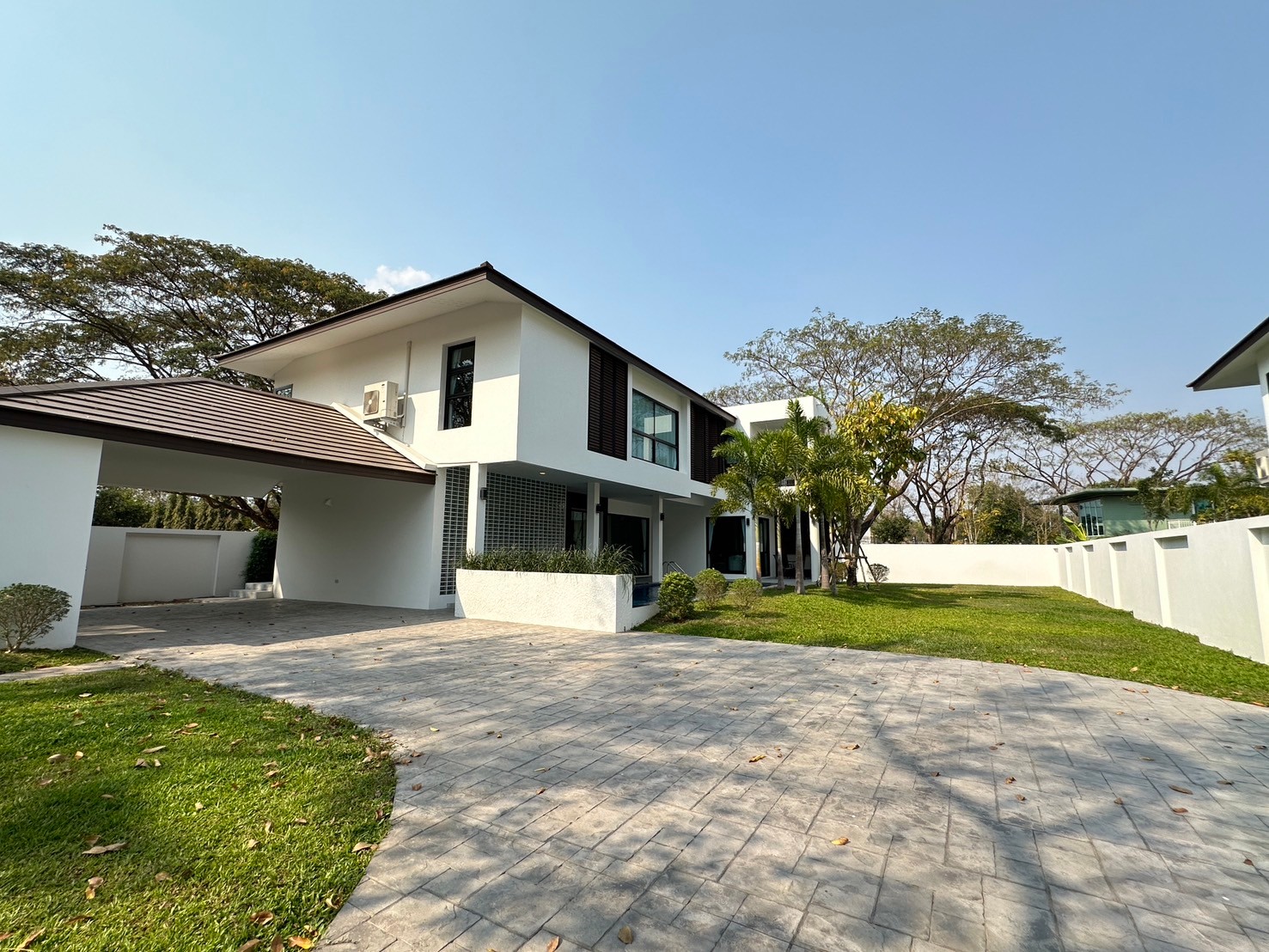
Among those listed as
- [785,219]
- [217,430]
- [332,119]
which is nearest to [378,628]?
[217,430]

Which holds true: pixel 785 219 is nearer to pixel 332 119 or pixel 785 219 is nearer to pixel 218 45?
pixel 332 119

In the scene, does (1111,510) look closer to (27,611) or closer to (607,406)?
(607,406)

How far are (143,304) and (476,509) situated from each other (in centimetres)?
1316

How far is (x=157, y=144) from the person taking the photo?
→ 9562 mm

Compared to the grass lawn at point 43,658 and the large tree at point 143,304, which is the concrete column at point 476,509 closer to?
the grass lawn at point 43,658

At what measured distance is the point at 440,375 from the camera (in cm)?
1124

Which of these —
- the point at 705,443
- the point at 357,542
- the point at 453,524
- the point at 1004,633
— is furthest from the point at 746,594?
the point at 357,542

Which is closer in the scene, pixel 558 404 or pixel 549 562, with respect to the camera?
pixel 549 562

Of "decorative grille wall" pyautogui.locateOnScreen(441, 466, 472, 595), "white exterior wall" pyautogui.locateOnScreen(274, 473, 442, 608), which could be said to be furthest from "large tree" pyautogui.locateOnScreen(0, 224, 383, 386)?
"decorative grille wall" pyautogui.locateOnScreen(441, 466, 472, 595)

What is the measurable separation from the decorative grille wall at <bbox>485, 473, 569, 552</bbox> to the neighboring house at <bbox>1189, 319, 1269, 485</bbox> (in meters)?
14.3

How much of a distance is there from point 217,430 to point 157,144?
5589mm

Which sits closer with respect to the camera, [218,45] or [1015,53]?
[218,45]

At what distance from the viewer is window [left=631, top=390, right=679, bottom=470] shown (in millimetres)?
14211

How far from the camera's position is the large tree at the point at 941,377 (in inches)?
868
